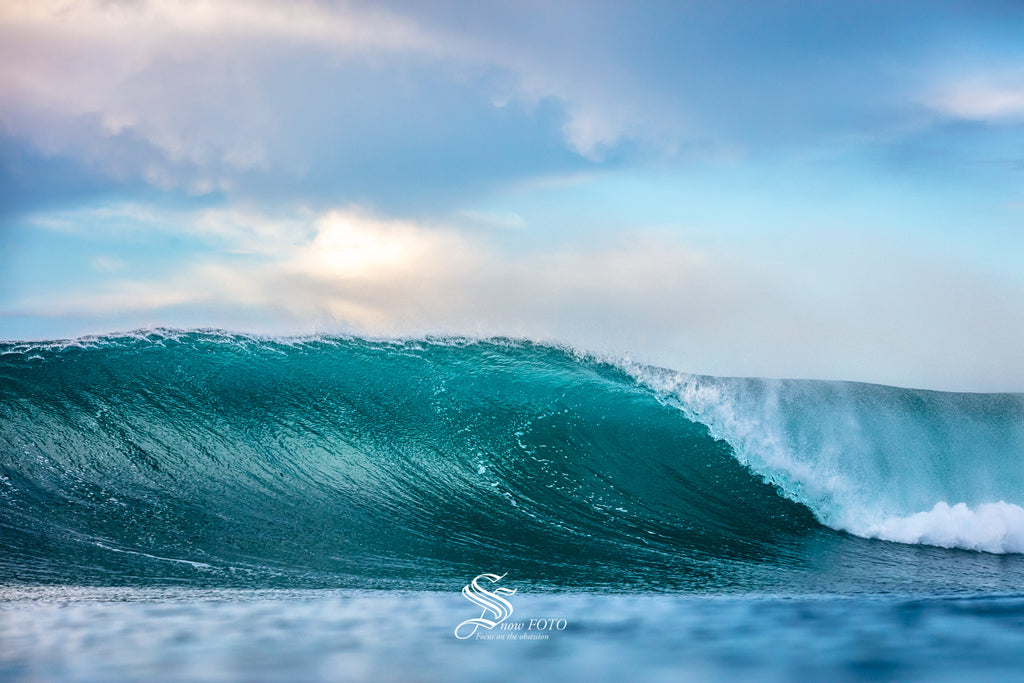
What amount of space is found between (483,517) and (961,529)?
4.31 meters

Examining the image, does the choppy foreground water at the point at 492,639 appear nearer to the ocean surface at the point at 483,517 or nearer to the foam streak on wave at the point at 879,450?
the ocean surface at the point at 483,517

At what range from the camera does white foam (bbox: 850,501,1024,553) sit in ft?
21.0

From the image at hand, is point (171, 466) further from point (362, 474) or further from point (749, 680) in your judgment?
point (749, 680)

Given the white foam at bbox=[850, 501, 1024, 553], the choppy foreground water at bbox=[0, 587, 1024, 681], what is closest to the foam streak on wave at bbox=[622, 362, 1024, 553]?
the white foam at bbox=[850, 501, 1024, 553]

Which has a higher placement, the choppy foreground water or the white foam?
the white foam

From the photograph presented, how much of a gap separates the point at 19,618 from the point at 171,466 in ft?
11.8

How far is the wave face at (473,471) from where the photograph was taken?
525 cm

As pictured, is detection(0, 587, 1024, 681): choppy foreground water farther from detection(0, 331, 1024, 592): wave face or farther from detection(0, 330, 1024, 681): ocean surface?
detection(0, 331, 1024, 592): wave face

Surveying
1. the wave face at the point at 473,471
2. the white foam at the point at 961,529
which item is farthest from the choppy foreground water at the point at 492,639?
the white foam at the point at 961,529

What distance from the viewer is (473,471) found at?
7496 millimetres

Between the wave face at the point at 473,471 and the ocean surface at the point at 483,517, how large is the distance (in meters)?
0.04

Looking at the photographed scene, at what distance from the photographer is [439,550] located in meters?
5.49

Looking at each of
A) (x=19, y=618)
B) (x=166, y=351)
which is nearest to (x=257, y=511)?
(x=19, y=618)

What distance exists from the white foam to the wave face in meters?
0.02
